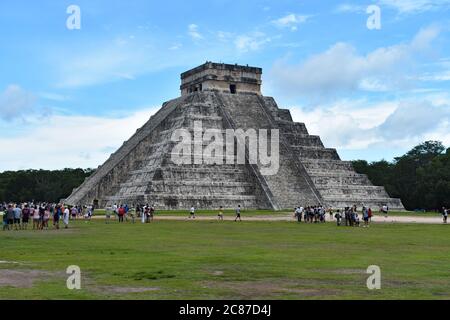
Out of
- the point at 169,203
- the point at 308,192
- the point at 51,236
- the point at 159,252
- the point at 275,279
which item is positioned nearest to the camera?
the point at 275,279

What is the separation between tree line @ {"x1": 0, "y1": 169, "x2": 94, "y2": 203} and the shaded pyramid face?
Answer: 26.3 m

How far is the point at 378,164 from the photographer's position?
72875 millimetres

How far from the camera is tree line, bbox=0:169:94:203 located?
73.5 meters

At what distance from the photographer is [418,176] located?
2440 inches

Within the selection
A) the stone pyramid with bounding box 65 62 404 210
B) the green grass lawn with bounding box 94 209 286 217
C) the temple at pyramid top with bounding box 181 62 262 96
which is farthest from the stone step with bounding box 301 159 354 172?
the temple at pyramid top with bounding box 181 62 262 96

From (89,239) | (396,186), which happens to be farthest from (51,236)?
(396,186)

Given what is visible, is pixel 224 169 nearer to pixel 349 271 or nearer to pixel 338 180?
pixel 338 180

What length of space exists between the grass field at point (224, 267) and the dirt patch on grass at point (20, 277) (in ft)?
0.05

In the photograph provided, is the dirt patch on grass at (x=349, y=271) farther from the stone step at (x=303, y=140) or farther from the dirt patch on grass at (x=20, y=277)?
the stone step at (x=303, y=140)

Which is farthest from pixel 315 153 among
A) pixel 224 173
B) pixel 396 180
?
pixel 396 180

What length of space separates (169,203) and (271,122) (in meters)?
12.3

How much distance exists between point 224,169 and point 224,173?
47cm

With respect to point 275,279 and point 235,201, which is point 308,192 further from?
point 275,279
